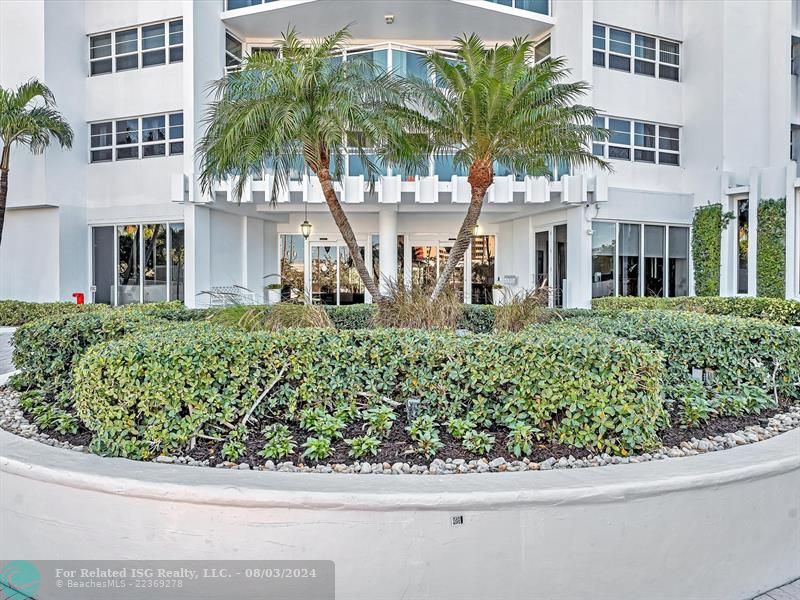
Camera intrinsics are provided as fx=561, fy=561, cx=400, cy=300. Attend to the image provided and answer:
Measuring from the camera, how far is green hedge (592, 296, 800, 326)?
1209 cm

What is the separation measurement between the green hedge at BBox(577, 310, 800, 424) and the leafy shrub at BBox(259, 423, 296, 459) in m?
3.13

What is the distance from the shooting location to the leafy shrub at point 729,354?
191 inches

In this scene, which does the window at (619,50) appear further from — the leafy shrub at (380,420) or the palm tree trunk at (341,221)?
the leafy shrub at (380,420)

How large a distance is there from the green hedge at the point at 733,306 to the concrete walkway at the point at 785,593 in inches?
341

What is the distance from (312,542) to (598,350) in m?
2.14

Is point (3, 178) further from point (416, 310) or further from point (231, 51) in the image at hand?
point (416, 310)

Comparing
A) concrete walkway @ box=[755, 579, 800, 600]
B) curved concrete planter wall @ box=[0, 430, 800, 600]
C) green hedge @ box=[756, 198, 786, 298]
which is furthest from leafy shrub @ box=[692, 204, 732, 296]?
curved concrete planter wall @ box=[0, 430, 800, 600]

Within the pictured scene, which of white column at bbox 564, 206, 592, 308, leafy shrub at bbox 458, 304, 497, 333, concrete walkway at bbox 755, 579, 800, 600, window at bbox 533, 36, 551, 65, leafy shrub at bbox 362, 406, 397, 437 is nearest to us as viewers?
concrete walkway at bbox 755, 579, 800, 600

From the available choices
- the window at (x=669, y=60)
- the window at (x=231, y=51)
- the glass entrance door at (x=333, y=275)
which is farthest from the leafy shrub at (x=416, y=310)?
the window at (x=669, y=60)

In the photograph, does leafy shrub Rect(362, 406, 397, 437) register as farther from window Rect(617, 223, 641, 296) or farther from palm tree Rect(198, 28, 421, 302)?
window Rect(617, 223, 641, 296)

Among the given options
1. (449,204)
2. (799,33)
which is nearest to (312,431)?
(449,204)

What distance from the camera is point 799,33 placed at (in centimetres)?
1834

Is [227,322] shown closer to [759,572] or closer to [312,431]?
[312,431]

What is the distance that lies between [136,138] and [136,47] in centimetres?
275
